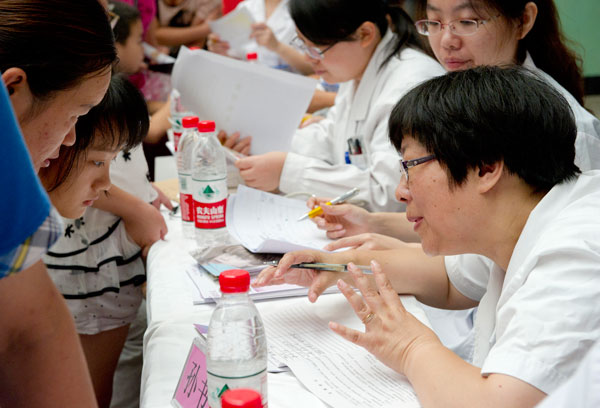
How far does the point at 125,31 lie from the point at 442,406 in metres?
2.76

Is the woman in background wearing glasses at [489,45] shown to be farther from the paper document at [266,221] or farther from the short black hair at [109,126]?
the short black hair at [109,126]

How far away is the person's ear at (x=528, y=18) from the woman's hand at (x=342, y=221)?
595 millimetres

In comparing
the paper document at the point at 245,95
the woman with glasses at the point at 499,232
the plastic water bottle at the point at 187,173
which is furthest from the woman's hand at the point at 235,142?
the woman with glasses at the point at 499,232

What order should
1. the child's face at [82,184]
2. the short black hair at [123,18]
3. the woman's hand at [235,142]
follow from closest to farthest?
the child's face at [82,184] < the woman's hand at [235,142] < the short black hair at [123,18]

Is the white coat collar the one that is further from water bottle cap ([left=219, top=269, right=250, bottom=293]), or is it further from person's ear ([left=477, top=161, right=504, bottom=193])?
water bottle cap ([left=219, top=269, right=250, bottom=293])

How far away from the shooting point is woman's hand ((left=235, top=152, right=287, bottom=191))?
1949mm

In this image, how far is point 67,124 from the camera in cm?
99

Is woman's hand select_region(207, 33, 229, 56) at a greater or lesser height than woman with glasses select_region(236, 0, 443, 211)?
lesser

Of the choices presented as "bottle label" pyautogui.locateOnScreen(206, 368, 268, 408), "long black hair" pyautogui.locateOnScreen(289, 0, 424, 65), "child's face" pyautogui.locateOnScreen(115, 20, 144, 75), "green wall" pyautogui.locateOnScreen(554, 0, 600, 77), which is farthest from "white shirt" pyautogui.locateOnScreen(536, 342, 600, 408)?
"green wall" pyautogui.locateOnScreen(554, 0, 600, 77)

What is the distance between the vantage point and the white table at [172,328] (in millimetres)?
936

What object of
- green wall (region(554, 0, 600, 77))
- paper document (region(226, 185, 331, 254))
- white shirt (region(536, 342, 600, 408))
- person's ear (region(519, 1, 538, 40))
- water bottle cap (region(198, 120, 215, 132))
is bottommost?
green wall (region(554, 0, 600, 77))

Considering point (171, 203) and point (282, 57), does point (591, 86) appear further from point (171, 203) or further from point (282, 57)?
point (171, 203)

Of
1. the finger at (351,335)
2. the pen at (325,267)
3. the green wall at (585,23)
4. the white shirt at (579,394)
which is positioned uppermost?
the white shirt at (579,394)

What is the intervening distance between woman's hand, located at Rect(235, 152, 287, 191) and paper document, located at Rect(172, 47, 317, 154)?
17 centimetres
